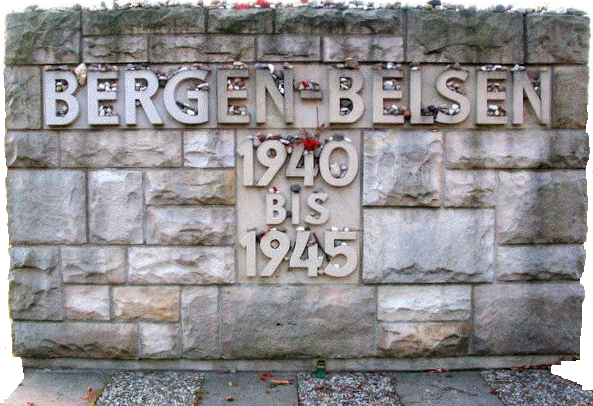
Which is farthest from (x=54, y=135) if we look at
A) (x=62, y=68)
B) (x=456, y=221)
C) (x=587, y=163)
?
(x=587, y=163)

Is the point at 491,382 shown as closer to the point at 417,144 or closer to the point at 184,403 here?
the point at 417,144

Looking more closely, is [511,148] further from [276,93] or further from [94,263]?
[94,263]

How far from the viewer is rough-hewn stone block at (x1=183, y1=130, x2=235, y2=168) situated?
3.74 m

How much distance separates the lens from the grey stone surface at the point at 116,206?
12.4 feet

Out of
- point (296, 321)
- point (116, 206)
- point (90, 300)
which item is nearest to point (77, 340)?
point (90, 300)

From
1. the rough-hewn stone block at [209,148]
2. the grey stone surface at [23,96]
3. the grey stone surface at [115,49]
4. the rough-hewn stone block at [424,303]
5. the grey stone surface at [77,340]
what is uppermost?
the grey stone surface at [115,49]

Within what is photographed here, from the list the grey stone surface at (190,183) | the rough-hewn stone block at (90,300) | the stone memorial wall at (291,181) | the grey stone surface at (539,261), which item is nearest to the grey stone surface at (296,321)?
the stone memorial wall at (291,181)

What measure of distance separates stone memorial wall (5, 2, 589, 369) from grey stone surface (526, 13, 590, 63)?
1 centimetres

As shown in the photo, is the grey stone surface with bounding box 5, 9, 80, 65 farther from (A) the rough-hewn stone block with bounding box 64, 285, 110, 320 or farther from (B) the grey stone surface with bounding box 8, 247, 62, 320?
(A) the rough-hewn stone block with bounding box 64, 285, 110, 320

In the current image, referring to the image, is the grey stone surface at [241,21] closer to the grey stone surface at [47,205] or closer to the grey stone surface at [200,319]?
the grey stone surface at [47,205]

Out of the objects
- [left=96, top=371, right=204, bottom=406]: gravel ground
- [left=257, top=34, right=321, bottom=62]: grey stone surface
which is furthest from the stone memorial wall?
[left=96, top=371, right=204, bottom=406]: gravel ground

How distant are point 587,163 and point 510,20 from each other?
42.4 inches

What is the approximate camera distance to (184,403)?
11.3 feet

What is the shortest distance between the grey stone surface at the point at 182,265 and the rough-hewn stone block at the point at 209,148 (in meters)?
0.56
